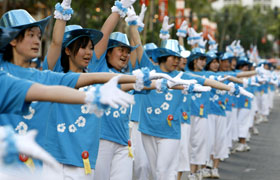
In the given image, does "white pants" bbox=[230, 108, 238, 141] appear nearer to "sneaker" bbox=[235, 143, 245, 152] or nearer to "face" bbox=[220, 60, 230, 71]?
"sneaker" bbox=[235, 143, 245, 152]

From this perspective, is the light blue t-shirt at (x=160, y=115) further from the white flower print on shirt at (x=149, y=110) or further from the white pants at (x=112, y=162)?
the white pants at (x=112, y=162)

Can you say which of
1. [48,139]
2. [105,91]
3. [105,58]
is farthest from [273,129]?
[105,91]

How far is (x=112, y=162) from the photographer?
515cm

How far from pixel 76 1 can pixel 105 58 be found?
15.5m

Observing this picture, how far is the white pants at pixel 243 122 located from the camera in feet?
39.7

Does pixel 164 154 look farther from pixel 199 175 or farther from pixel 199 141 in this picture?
pixel 199 141

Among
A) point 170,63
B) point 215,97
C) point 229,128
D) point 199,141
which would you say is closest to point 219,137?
point 215,97

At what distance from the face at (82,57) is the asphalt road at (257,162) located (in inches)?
176

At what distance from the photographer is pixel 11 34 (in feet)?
10.5

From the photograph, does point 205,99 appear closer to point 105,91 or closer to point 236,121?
point 236,121

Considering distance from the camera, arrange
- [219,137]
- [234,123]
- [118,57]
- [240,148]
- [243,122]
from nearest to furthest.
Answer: [118,57], [219,137], [234,123], [240,148], [243,122]

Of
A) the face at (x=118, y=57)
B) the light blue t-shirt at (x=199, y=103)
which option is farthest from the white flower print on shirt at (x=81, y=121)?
the light blue t-shirt at (x=199, y=103)

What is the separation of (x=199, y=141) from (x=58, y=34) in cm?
479

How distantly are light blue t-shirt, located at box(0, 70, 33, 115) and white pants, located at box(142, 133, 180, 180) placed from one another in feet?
11.8
